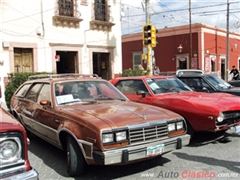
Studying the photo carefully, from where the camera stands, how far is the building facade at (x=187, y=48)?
82.5 ft

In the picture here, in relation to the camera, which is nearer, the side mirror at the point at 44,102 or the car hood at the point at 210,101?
the side mirror at the point at 44,102

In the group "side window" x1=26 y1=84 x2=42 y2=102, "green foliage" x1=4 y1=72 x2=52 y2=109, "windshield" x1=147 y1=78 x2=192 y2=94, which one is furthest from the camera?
"green foliage" x1=4 y1=72 x2=52 y2=109

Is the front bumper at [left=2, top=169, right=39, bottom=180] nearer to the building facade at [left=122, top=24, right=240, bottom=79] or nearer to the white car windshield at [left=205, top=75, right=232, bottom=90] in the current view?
the white car windshield at [left=205, top=75, right=232, bottom=90]

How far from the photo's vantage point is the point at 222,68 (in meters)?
29.3

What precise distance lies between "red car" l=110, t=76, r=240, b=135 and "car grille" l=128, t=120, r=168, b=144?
153 cm

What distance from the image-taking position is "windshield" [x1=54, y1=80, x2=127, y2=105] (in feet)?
15.5

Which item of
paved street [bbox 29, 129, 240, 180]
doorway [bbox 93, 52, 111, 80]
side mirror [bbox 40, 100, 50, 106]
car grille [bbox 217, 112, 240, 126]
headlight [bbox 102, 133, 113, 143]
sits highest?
doorway [bbox 93, 52, 111, 80]

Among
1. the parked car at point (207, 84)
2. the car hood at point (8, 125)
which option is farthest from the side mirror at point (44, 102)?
the parked car at point (207, 84)

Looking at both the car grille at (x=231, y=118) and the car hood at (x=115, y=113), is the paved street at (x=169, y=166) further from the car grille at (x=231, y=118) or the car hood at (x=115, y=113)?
the car hood at (x=115, y=113)

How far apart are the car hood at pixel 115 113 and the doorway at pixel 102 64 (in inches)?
473

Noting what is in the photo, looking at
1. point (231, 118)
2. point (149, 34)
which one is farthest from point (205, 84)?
point (149, 34)

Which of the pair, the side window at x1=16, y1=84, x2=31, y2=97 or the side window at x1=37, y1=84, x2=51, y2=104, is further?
the side window at x1=16, y1=84, x2=31, y2=97

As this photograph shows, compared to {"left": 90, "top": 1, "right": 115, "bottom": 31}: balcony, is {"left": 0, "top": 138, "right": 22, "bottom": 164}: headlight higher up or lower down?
lower down

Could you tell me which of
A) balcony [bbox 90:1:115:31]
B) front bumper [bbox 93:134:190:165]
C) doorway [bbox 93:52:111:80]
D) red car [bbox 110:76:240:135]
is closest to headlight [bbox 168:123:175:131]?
front bumper [bbox 93:134:190:165]
